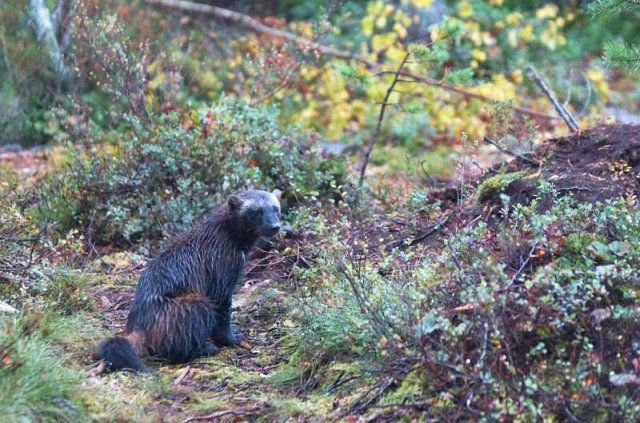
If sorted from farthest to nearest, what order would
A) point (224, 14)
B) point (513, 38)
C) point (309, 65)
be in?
point (224, 14)
point (513, 38)
point (309, 65)

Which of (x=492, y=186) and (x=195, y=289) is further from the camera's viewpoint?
(x=492, y=186)

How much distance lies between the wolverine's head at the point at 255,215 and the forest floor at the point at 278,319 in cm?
64

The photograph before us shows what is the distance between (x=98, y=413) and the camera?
4676 millimetres

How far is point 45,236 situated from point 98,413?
335cm

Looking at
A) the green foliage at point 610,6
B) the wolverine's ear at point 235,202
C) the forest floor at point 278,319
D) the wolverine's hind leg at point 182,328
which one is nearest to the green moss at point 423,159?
the forest floor at point 278,319

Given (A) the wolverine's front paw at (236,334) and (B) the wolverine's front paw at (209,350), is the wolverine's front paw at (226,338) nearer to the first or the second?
(A) the wolverine's front paw at (236,334)

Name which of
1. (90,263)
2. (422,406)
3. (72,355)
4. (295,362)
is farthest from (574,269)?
(90,263)

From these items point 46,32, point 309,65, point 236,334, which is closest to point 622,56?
point 236,334

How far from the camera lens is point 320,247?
7.12 metres

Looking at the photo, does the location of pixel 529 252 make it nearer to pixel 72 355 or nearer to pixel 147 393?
pixel 147 393

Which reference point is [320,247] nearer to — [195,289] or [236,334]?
[236,334]

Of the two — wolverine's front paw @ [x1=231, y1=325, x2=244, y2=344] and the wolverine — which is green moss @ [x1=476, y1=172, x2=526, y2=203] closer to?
the wolverine

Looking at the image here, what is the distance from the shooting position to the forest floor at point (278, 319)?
195 inches

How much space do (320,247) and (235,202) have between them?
0.89m
